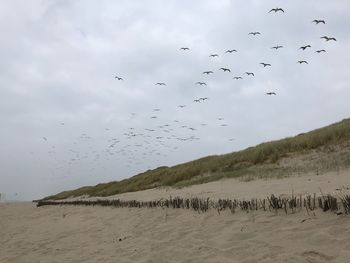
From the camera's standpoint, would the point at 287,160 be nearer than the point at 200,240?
No

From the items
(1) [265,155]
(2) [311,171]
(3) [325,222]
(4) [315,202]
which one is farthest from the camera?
(1) [265,155]

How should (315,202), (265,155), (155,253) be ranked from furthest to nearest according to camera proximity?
1. (265,155)
2. (315,202)
3. (155,253)

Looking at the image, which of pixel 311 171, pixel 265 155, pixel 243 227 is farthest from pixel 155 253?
pixel 265 155

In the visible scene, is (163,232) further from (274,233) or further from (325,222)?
(325,222)

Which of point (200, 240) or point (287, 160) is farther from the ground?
point (287, 160)

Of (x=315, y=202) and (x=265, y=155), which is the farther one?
(x=265, y=155)

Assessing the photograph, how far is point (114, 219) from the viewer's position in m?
12.8

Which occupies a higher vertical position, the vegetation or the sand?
the vegetation

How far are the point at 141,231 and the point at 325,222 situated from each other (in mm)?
4410

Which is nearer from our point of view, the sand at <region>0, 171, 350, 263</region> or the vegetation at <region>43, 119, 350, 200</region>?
the sand at <region>0, 171, 350, 263</region>

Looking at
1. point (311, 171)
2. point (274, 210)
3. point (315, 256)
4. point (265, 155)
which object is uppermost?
point (265, 155)

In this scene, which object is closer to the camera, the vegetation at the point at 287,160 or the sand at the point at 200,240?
the sand at the point at 200,240

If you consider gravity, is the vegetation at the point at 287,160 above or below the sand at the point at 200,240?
above

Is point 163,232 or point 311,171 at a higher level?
point 311,171
